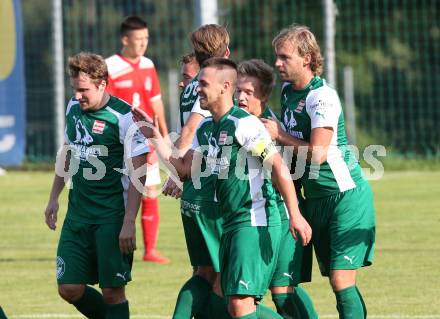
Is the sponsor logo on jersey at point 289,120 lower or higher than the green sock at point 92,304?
higher

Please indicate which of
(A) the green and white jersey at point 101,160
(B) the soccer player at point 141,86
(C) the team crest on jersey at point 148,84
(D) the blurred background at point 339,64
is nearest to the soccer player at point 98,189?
(A) the green and white jersey at point 101,160

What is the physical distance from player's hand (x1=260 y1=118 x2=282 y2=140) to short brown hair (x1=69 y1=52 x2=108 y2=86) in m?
1.02

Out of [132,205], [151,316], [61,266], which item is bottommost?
[151,316]

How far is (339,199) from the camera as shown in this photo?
6.97 m

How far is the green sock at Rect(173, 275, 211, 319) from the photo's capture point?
6.77 meters

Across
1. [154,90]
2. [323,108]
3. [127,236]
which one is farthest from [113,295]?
[154,90]

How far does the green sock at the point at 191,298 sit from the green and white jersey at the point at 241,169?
0.66 m

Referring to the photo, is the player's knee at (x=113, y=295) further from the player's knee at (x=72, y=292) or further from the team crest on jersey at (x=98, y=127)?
the team crest on jersey at (x=98, y=127)

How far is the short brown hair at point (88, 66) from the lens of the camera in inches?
271

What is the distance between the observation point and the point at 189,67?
7.25 m

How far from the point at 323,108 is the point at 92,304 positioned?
5.96 feet

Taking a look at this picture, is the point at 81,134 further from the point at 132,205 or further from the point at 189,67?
the point at 189,67

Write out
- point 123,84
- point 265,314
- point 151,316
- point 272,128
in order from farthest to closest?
point 123,84, point 151,316, point 265,314, point 272,128

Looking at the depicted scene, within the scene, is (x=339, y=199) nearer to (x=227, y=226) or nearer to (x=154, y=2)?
(x=227, y=226)
